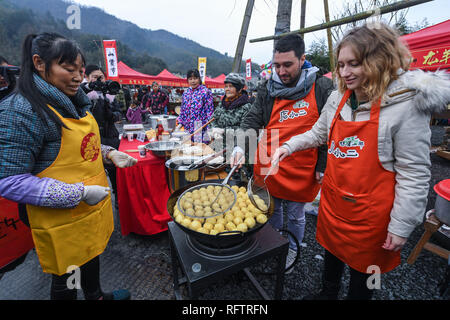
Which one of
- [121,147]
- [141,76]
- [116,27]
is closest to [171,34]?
[116,27]

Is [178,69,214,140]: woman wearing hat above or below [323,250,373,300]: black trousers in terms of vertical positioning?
above

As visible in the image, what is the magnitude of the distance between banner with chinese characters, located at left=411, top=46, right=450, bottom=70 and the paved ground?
3.67 m

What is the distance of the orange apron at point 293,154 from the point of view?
7.07ft

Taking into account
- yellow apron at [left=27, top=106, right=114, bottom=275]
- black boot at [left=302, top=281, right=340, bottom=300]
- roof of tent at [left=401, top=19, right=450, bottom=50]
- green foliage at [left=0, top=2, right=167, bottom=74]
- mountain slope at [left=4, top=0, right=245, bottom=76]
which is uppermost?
mountain slope at [left=4, top=0, right=245, bottom=76]

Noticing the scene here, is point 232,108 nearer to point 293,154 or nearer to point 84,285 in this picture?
point 293,154

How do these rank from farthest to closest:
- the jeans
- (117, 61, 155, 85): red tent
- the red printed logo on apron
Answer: (117, 61, 155, 85): red tent < the jeans < the red printed logo on apron

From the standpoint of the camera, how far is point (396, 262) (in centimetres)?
156

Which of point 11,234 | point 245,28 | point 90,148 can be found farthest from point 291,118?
point 245,28

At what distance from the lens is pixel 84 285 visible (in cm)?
178

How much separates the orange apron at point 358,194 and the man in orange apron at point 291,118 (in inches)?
21.3

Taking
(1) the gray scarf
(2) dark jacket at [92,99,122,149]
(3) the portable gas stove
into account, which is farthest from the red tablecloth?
(1) the gray scarf

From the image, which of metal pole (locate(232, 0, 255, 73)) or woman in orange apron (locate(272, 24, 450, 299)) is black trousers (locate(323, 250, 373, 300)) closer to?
woman in orange apron (locate(272, 24, 450, 299))

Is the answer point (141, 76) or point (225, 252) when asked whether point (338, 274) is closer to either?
point (225, 252)

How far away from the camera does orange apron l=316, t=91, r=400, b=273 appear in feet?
4.50
